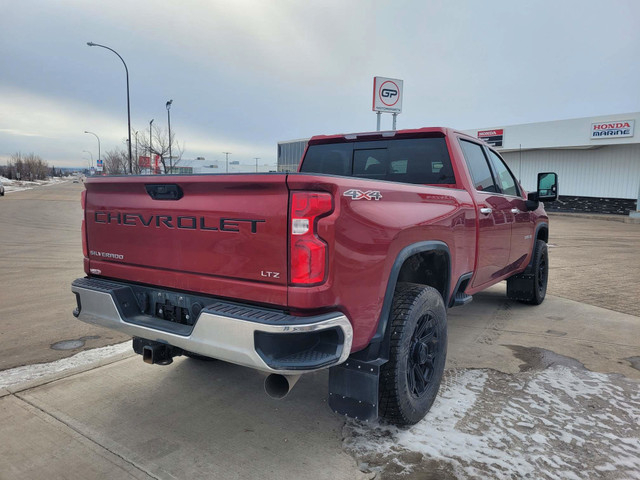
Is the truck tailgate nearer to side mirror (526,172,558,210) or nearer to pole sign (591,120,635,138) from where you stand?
side mirror (526,172,558,210)

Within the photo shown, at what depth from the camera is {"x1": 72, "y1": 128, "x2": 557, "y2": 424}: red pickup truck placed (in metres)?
2.26

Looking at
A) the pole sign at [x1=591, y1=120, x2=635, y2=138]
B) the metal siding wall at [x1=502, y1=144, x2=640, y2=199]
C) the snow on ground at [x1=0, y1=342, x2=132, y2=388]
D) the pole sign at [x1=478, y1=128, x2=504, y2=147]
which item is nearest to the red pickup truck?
the snow on ground at [x1=0, y1=342, x2=132, y2=388]

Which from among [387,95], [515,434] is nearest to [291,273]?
[515,434]

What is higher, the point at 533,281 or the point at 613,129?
the point at 613,129

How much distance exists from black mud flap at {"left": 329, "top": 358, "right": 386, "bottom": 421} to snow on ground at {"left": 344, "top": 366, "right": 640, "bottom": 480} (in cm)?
30

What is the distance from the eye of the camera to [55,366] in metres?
3.87

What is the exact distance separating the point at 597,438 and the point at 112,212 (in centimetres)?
336

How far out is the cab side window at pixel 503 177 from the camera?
190 inches

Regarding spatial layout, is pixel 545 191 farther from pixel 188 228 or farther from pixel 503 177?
pixel 188 228

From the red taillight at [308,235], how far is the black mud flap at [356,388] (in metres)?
0.69

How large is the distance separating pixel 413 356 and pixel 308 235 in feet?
4.16

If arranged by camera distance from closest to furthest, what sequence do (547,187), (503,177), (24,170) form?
(503,177) < (547,187) < (24,170)

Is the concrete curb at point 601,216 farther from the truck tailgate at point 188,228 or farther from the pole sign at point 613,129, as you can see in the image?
the truck tailgate at point 188,228

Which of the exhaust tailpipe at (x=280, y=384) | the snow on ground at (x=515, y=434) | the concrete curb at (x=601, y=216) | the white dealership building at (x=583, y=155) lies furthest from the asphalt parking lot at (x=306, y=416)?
the concrete curb at (x=601, y=216)
